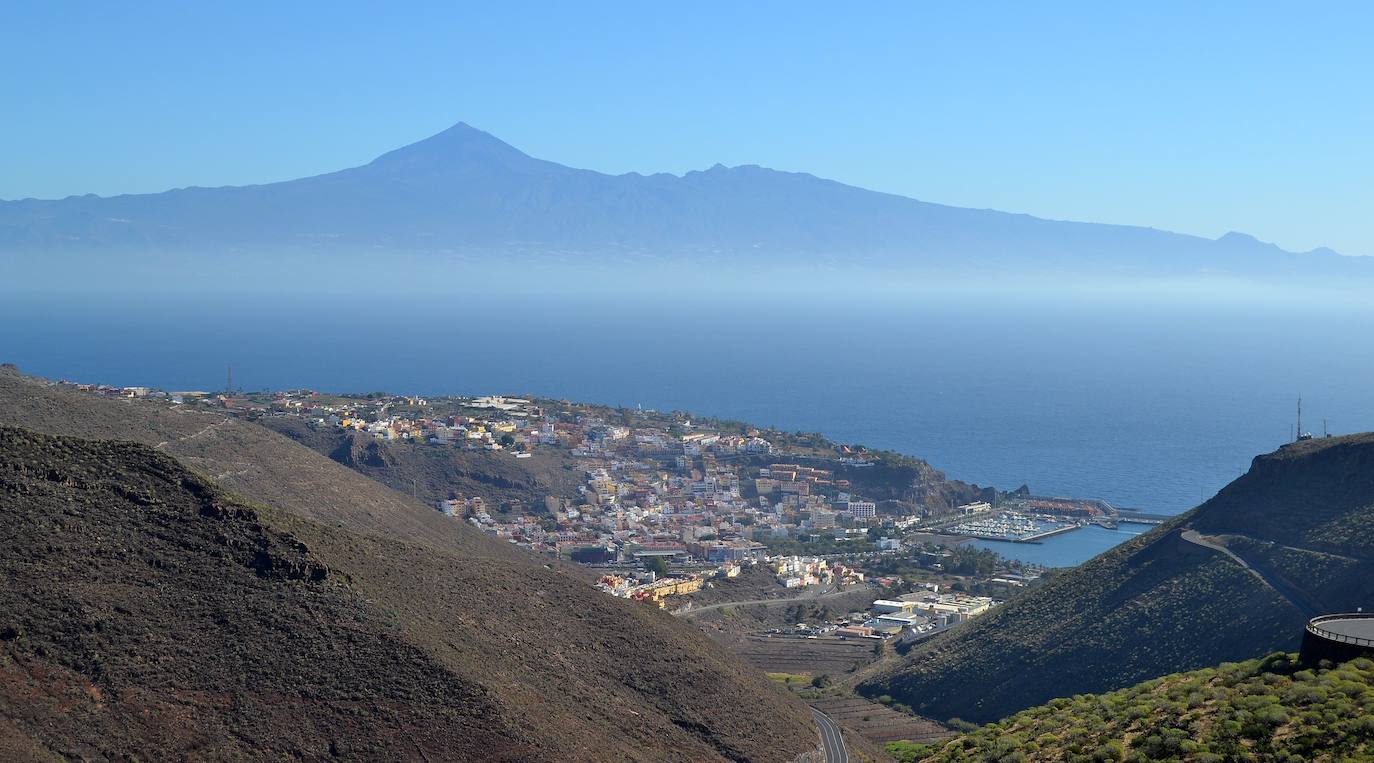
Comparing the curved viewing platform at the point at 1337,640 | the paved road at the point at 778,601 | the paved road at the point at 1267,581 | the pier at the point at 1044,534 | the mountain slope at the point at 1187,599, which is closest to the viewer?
the curved viewing platform at the point at 1337,640

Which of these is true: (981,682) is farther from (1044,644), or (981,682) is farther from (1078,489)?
(1078,489)

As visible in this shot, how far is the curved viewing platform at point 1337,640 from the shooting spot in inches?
778

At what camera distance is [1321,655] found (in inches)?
792

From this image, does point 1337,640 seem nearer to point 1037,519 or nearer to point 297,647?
point 297,647

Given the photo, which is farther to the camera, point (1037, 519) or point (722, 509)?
point (1037, 519)

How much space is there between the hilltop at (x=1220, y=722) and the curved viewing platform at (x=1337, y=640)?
A: 289mm

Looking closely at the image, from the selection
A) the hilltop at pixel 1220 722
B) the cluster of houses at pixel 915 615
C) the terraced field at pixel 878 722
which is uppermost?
the hilltop at pixel 1220 722

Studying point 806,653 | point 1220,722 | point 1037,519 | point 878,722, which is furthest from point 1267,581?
point 1037,519

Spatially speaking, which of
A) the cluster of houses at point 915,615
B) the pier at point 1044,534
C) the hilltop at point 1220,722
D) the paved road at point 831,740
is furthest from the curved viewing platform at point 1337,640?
the pier at point 1044,534

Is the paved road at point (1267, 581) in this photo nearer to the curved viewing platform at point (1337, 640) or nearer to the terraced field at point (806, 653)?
the terraced field at point (806, 653)

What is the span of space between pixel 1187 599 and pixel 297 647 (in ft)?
74.9

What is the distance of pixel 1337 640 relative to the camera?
65.7ft

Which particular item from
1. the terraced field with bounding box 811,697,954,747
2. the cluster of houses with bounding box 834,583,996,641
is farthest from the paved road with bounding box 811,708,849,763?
the cluster of houses with bounding box 834,583,996,641

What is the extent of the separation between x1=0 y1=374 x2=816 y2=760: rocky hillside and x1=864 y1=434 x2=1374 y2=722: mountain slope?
6452 millimetres
